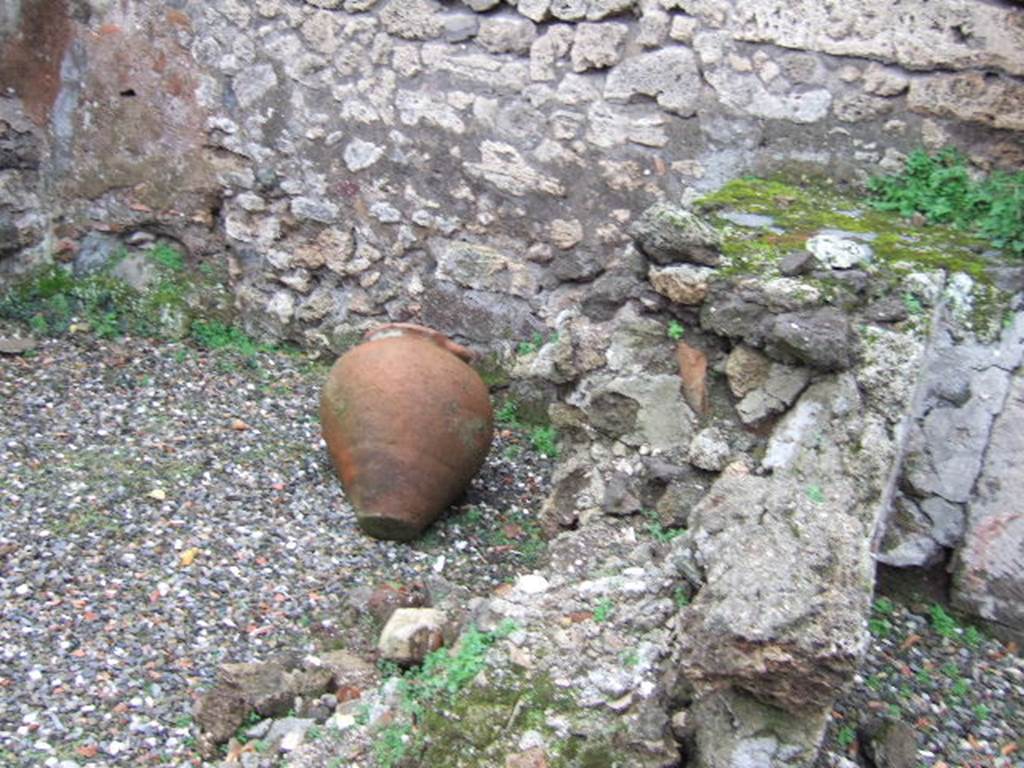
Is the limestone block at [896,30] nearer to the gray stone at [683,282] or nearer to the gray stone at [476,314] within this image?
the gray stone at [683,282]

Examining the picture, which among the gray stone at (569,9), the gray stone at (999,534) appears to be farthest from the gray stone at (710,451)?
the gray stone at (569,9)

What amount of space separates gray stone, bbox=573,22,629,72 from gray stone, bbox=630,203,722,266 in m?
0.95

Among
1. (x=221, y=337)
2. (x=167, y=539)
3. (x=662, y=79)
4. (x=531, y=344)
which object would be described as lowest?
(x=167, y=539)

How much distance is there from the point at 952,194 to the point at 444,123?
202 centimetres

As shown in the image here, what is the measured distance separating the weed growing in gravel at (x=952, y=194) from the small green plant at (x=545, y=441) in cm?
152

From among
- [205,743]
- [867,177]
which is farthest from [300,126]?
[205,743]

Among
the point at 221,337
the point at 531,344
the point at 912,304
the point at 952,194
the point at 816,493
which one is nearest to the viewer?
the point at 816,493

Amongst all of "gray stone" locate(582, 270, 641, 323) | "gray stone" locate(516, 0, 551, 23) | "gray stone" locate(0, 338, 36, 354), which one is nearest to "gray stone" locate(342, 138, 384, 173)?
"gray stone" locate(516, 0, 551, 23)

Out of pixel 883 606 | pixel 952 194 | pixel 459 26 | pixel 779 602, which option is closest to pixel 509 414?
pixel 459 26

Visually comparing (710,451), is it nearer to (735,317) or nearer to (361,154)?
(735,317)

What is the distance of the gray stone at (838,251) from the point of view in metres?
3.65

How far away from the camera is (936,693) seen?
334 centimetres

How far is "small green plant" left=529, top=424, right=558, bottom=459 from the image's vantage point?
4734 millimetres

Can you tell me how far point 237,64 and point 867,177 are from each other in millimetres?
2775
